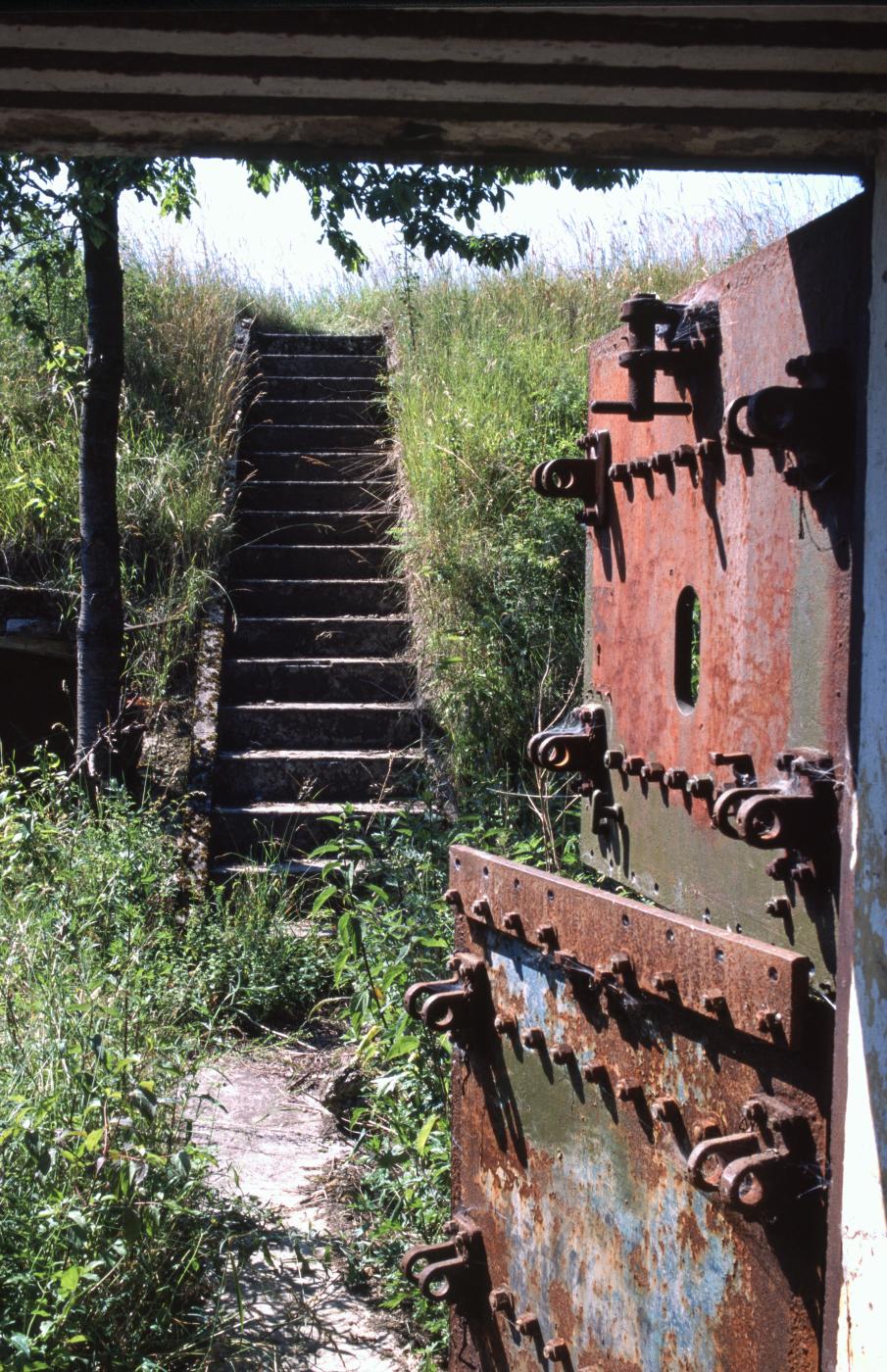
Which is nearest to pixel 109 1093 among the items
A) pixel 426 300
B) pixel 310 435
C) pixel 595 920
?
pixel 595 920

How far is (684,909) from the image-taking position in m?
2.48

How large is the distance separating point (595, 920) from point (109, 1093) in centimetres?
156

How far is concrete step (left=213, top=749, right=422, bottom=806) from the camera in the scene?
670 centimetres

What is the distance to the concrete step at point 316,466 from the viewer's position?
872 centimetres

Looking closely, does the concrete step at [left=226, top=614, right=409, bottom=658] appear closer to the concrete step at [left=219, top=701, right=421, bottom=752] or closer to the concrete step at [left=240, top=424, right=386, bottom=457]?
the concrete step at [left=219, top=701, right=421, bottom=752]

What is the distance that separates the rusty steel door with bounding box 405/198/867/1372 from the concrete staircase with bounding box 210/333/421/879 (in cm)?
336

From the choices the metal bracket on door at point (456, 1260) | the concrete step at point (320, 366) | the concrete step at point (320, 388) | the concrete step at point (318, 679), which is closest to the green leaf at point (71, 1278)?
the metal bracket on door at point (456, 1260)

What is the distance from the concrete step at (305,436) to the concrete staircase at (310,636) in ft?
0.03

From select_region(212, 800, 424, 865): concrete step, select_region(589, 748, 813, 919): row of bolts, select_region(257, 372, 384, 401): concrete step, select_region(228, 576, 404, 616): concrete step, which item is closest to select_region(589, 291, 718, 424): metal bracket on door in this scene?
select_region(589, 748, 813, 919): row of bolts

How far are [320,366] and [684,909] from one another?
819 centimetres

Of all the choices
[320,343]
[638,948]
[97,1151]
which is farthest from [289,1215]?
[320,343]

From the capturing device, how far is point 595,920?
2.27 meters

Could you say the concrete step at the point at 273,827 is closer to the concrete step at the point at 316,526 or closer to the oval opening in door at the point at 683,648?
the concrete step at the point at 316,526

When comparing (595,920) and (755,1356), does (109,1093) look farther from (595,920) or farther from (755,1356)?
(755,1356)
